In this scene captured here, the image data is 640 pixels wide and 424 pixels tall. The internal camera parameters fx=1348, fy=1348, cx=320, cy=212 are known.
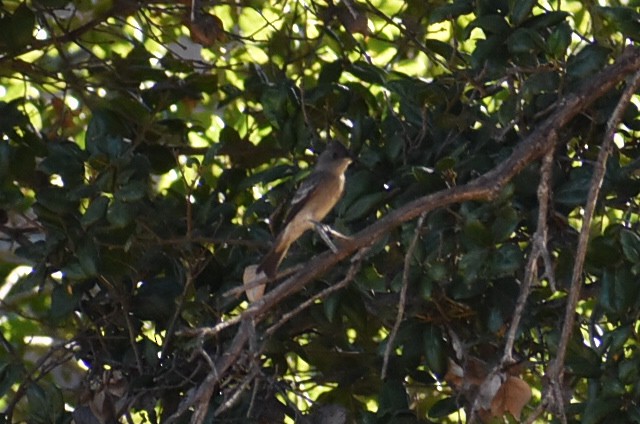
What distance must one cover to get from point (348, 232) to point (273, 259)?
246 millimetres

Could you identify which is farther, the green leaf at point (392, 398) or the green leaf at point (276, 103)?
the green leaf at point (276, 103)

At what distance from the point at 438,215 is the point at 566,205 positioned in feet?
1.29

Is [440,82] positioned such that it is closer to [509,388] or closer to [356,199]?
[356,199]

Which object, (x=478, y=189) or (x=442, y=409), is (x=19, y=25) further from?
(x=478, y=189)

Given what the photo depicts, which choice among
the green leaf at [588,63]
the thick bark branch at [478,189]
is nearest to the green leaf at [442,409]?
the thick bark branch at [478,189]

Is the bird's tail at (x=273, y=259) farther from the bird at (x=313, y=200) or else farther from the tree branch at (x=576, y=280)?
Answer: the tree branch at (x=576, y=280)

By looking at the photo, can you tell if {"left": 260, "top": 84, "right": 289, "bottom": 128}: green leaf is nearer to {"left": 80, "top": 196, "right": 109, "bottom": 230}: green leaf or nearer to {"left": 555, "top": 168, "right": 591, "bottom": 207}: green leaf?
{"left": 80, "top": 196, "right": 109, "bottom": 230}: green leaf

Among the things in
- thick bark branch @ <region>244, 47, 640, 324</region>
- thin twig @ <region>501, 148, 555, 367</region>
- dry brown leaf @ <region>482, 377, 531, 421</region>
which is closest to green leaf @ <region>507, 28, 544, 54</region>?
thick bark branch @ <region>244, 47, 640, 324</region>

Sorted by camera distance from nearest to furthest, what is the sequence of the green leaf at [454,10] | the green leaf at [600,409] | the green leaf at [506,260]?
the green leaf at [600,409]
the green leaf at [506,260]
the green leaf at [454,10]

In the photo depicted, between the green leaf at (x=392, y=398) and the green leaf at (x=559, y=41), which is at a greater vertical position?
the green leaf at (x=559, y=41)

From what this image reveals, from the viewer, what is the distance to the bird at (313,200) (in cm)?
418

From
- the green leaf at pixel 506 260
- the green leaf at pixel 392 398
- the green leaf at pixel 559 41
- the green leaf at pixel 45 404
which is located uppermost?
the green leaf at pixel 559 41

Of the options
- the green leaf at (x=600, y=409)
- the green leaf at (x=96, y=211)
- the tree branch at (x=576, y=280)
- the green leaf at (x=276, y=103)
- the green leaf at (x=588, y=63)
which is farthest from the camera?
the green leaf at (x=276, y=103)

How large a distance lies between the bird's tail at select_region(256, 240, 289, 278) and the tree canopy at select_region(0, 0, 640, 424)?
0.10 meters
